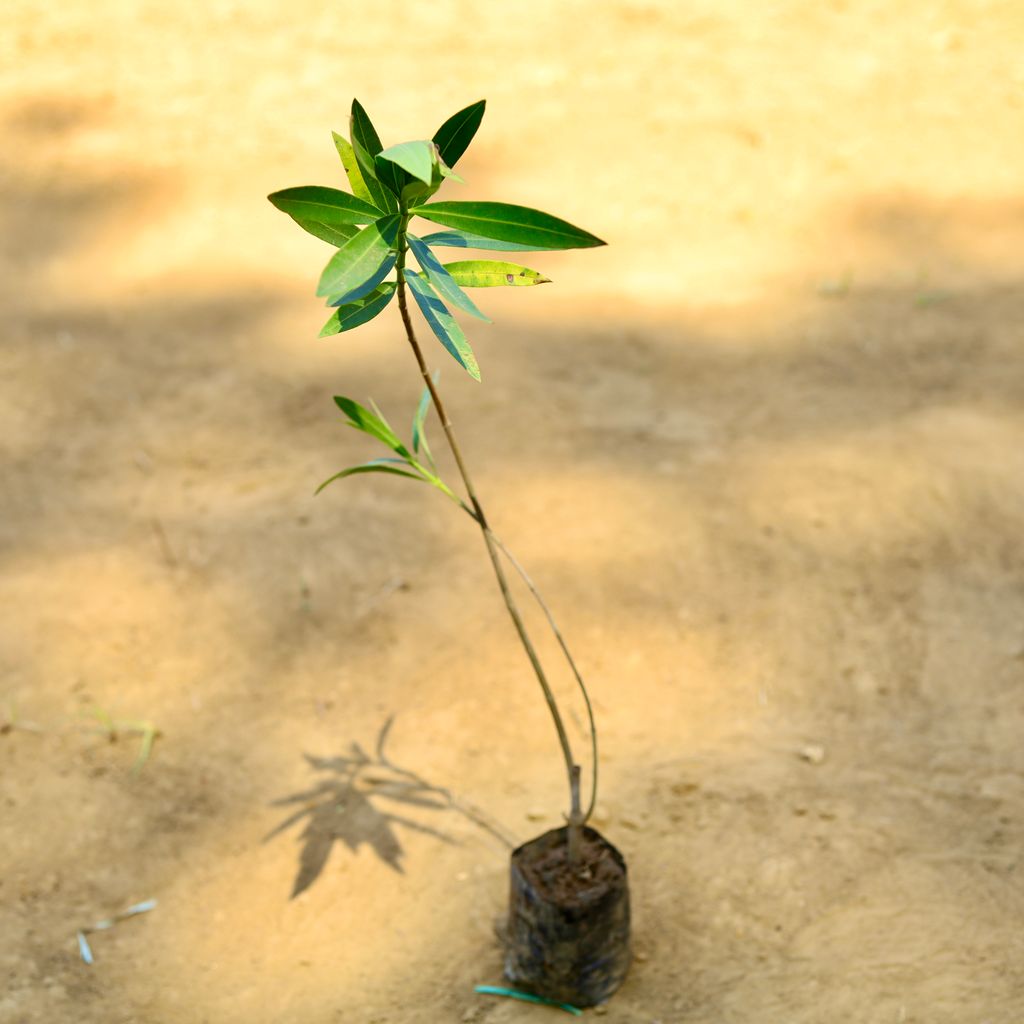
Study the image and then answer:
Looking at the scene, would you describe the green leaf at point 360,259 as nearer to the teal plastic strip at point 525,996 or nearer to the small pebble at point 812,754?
the teal plastic strip at point 525,996

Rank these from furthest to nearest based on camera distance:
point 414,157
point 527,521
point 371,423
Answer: point 527,521, point 371,423, point 414,157

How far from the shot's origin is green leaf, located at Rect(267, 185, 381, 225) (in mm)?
1356

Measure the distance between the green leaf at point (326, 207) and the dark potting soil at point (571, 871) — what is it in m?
1.11

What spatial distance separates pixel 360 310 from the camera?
1.41m

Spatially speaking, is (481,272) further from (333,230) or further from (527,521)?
(527,521)

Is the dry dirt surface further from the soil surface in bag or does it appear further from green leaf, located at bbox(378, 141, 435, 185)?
green leaf, located at bbox(378, 141, 435, 185)

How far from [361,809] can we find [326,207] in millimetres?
1458

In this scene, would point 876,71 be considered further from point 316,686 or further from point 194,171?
point 316,686

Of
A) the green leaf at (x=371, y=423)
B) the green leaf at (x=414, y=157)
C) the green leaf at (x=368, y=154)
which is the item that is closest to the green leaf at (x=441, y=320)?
the green leaf at (x=368, y=154)

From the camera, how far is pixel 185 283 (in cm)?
430

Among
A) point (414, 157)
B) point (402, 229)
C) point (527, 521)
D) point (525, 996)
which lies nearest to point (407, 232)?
point (402, 229)

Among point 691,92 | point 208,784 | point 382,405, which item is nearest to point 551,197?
point 691,92

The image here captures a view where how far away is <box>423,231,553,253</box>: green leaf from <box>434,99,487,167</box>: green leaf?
9 centimetres

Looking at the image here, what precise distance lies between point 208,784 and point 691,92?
3.66 meters
